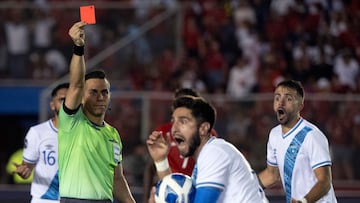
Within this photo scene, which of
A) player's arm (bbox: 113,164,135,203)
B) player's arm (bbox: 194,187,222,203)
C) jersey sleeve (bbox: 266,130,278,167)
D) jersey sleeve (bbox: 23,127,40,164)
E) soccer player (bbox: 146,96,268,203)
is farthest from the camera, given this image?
jersey sleeve (bbox: 23,127,40,164)

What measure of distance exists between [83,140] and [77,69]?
0.63 meters

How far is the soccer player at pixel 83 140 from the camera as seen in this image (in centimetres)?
808

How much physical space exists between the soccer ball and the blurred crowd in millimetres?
10060

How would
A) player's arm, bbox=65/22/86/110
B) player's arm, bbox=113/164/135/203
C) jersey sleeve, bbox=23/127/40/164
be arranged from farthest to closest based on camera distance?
jersey sleeve, bbox=23/127/40/164 < player's arm, bbox=113/164/135/203 < player's arm, bbox=65/22/86/110

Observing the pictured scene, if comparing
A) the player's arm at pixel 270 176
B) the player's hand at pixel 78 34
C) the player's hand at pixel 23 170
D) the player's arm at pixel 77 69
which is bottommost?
the player's arm at pixel 270 176

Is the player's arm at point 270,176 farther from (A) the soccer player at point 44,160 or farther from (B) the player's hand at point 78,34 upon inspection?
(B) the player's hand at point 78,34

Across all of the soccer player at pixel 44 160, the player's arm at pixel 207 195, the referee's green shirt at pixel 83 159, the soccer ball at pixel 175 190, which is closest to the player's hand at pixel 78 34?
the referee's green shirt at pixel 83 159

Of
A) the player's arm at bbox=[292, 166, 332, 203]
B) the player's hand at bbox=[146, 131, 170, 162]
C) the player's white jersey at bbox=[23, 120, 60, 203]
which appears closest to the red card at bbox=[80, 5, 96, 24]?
the player's hand at bbox=[146, 131, 170, 162]

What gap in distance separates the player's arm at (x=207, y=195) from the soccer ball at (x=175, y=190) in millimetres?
209

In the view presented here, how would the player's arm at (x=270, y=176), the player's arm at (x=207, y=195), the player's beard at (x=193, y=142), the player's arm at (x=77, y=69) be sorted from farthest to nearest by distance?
the player's arm at (x=270, y=176) → the player's arm at (x=77, y=69) → the player's beard at (x=193, y=142) → the player's arm at (x=207, y=195)

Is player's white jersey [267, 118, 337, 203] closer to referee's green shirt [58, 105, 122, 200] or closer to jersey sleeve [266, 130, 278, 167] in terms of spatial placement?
jersey sleeve [266, 130, 278, 167]

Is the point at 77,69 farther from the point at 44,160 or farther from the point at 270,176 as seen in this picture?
the point at 44,160

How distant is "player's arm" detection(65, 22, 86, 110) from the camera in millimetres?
8023

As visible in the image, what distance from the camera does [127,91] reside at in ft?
57.5
